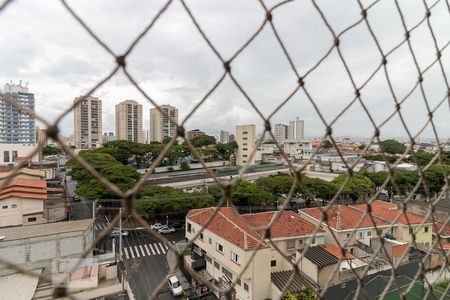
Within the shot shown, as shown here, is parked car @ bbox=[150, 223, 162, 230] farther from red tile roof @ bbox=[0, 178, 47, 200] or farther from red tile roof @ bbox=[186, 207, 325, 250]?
red tile roof @ bbox=[0, 178, 47, 200]

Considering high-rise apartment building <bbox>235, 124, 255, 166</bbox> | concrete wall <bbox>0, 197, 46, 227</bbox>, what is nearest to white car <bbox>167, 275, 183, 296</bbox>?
concrete wall <bbox>0, 197, 46, 227</bbox>

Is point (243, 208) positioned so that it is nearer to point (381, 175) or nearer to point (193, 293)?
point (193, 293)

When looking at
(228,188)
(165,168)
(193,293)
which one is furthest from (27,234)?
(165,168)

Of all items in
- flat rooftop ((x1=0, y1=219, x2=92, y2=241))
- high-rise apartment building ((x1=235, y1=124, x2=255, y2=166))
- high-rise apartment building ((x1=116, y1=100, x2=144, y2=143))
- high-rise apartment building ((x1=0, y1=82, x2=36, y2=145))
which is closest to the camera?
flat rooftop ((x1=0, y1=219, x2=92, y2=241))

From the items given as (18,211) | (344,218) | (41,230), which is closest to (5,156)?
(18,211)

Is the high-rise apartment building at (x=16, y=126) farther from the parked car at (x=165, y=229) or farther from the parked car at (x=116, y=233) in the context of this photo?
the parked car at (x=165, y=229)

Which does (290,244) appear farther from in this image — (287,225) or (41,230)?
(41,230)
